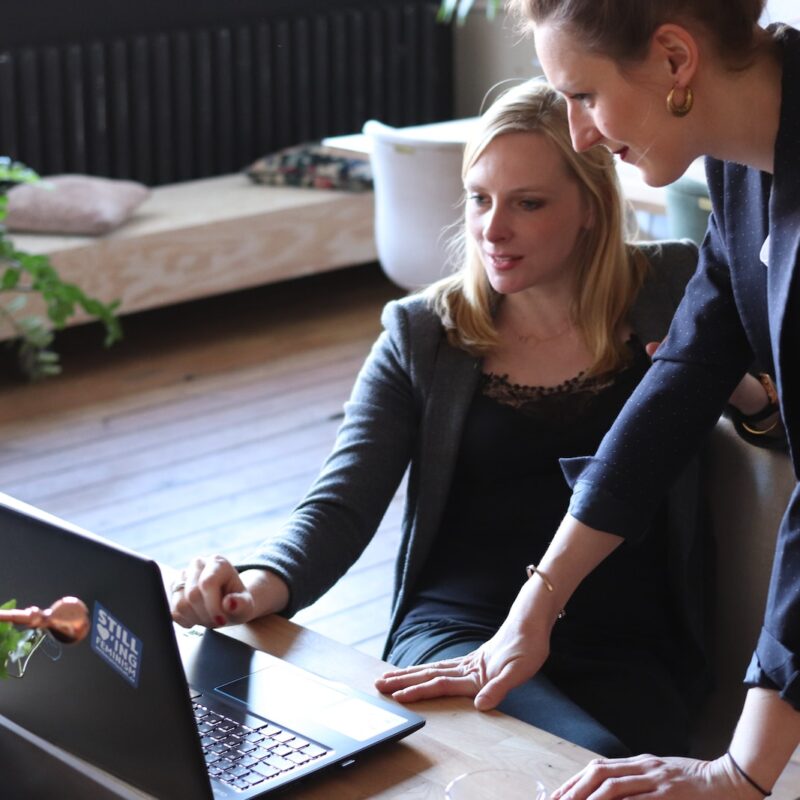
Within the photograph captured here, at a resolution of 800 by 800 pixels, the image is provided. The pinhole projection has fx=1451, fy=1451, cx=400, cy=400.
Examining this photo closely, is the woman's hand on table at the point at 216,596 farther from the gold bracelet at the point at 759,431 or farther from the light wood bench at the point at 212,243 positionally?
the light wood bench at the point at 212,243

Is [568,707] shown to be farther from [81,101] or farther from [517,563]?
[81,101]

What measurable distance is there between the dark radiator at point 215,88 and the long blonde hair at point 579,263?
3729mm

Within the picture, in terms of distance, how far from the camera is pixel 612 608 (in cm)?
169

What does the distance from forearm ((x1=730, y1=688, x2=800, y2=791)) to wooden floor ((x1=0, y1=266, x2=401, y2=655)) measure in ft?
5.84

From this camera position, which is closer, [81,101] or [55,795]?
[55,795]

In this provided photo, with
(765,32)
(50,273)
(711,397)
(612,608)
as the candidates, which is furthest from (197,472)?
(765,32)

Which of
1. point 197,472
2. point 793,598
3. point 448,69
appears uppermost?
point 793,598

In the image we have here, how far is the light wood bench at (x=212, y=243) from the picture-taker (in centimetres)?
462

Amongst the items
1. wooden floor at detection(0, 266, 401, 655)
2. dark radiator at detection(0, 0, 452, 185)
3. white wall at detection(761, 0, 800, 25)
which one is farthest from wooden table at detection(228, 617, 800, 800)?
dark radiator at detection(0, 0, 452, 185)

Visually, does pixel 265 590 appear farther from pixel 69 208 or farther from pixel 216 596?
pixel 69 208

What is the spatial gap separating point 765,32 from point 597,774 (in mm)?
610

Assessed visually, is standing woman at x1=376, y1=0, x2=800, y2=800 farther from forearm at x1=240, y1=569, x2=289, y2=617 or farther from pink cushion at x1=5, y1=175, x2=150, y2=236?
pink cushion at x1=5, y1=175, x2=150, y2=236

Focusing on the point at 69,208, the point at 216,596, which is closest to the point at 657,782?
the point at 216,596

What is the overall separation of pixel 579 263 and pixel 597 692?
0.55 m
